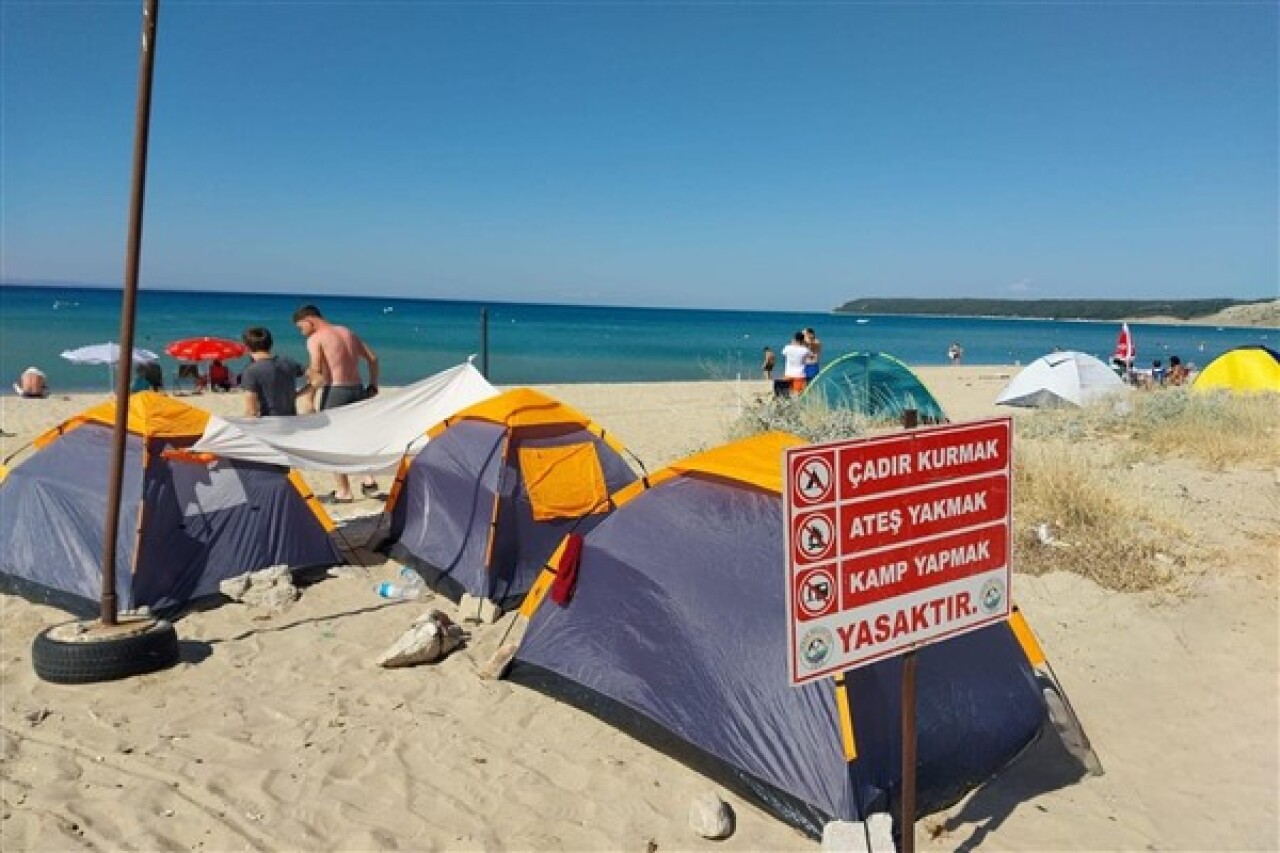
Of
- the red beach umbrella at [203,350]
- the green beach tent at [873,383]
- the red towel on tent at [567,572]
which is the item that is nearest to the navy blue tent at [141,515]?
the red towel on tent at [567,572]

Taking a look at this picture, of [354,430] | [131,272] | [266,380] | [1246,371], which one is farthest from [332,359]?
[1246,371]

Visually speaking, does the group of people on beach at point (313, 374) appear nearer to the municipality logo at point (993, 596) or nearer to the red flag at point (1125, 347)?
the municipality logo at point (993, 596)

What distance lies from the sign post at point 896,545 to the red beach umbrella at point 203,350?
17962mm

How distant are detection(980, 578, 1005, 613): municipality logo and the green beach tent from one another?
11.1 m

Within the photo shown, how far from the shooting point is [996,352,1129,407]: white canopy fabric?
17578 millimetres

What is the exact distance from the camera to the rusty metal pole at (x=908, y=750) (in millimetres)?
2875

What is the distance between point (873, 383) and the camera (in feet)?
47.7

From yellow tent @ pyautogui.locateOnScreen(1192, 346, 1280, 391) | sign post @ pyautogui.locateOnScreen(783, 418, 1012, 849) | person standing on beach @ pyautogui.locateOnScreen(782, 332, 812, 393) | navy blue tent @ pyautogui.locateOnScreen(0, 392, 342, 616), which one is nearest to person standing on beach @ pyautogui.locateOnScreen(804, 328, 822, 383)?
person standing on beach @ pyautogui.locateOnScreen(782, 332, 812, 393)

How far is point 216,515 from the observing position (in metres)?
5.85

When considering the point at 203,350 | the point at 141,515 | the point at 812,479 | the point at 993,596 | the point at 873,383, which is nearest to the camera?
the point at 812,479

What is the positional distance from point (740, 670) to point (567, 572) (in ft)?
3.82

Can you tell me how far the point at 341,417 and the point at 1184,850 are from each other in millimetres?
5748

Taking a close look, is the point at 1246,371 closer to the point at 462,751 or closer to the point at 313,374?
the point at 313,374

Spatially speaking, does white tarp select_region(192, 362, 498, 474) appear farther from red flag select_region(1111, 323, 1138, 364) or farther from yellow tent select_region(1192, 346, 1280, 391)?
red flag select_region(1111, 323, 1138, 364)
